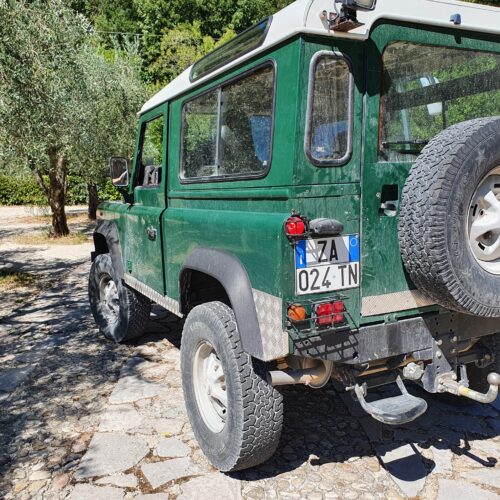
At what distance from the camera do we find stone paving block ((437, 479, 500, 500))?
2.59 m

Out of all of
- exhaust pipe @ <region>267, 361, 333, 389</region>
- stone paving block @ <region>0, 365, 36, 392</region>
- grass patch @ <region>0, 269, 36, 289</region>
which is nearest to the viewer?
exhaust pipe @ <region>267, 361, 333, 389</region>

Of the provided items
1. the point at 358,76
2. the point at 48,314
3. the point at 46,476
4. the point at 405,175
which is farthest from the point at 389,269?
the point at 48,314

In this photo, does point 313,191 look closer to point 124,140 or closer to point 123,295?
point 123,295

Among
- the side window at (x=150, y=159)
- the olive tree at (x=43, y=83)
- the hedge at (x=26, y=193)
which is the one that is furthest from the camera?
the hedge at (x=26, y=193)

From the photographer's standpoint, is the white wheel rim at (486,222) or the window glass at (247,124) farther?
the window glass at (247,124)

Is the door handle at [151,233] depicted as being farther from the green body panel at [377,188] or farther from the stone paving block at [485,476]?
the stone paving block at [485,476]

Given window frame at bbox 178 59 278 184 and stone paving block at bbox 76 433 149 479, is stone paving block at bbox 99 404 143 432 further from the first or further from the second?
window frame at bbox 178 59 278 184

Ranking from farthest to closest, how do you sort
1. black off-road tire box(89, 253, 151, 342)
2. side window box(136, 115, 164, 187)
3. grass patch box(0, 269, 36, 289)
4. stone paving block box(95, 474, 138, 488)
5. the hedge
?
the hedge
grass patch box(0, 269, 36, 289)
black off-road tire box(89, 253, 151, 342)
side window box(136, 115, 164, 187)
stone paving block box(95, 474, 138, 488)

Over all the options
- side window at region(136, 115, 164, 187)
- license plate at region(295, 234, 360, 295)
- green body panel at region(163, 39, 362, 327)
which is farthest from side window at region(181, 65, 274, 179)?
side window at region(136, 115, 164, 187)

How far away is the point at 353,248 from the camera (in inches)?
93.7

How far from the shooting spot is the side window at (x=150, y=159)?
4152mm

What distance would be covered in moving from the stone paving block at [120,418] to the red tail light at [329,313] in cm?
179

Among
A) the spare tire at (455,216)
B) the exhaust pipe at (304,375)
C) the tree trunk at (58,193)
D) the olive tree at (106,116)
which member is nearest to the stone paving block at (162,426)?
the exhaust pipe at (304,375)

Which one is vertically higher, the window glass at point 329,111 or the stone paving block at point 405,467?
the window glass at point 329,111
